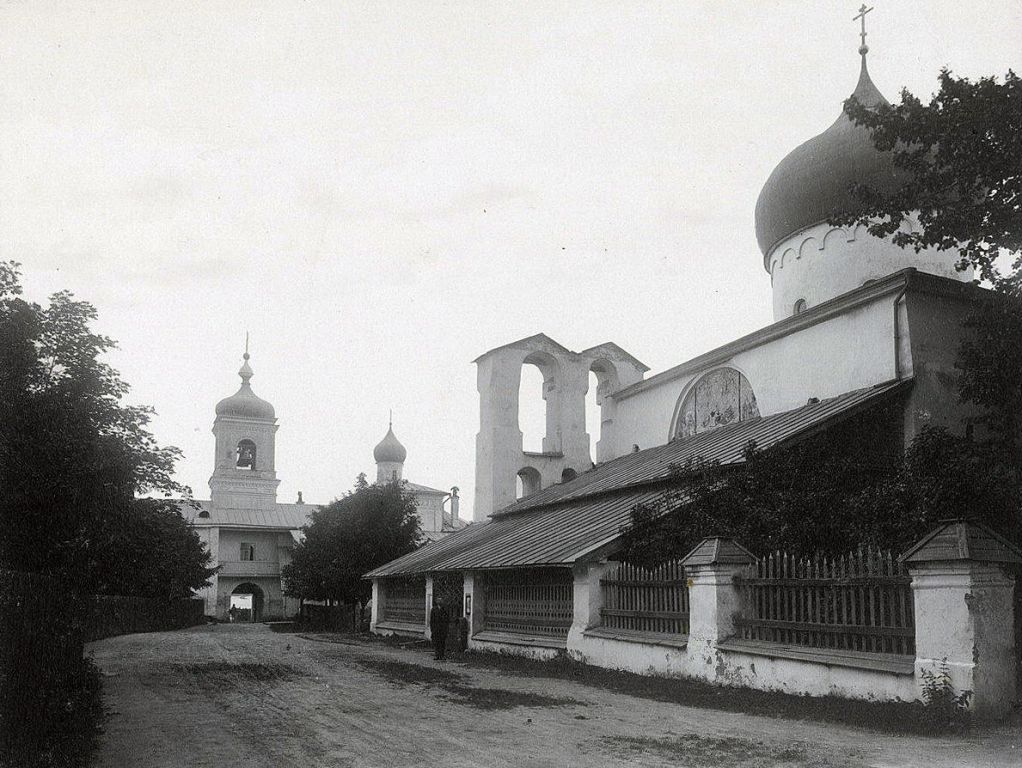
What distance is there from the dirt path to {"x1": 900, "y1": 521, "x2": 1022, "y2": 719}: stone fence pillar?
493mm

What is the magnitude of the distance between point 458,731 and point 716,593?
4.51 metres

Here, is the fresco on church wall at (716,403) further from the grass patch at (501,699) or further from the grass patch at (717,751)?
the grass patch at (717,751)

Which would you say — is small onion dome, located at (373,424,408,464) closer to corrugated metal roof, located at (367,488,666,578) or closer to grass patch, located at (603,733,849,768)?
corrugated metal roof, located at (367,488,666,578)

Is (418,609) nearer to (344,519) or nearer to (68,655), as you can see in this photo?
(344,519)

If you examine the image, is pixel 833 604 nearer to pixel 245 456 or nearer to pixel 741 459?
pixel 741 459

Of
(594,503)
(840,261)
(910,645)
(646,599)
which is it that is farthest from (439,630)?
(840,261)

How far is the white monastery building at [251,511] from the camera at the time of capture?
61.3 m

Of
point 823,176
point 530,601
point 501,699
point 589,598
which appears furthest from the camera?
point 823,176

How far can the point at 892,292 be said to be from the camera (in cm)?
1817

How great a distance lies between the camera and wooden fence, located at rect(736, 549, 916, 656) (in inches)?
387

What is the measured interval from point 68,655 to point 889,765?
8434 mm

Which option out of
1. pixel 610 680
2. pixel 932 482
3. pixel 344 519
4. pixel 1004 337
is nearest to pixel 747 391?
pixel 1004 337

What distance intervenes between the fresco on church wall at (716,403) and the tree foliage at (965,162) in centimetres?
830

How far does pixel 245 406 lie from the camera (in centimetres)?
6694
